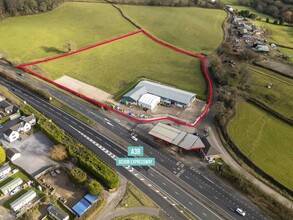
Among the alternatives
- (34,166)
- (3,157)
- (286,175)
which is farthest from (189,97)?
(3,157)

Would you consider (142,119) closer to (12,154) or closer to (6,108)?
(12,154)

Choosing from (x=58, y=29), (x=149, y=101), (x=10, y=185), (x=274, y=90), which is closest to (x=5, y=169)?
(x=10, y=185)

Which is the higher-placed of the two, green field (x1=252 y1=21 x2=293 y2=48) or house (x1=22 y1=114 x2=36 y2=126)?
green field (x1=252 y1=21 x2=293 y2=48)

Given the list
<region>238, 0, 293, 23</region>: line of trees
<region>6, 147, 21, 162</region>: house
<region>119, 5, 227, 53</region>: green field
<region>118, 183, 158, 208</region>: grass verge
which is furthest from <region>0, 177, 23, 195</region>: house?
<region>238, 0, 293, 23</region>: line of trees

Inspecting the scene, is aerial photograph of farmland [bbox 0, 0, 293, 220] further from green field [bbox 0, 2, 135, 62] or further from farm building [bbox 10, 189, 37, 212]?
green field [bbox 0, 2, 135, 62]

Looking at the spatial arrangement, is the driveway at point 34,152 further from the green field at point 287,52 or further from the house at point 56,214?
the green field at point 287,52

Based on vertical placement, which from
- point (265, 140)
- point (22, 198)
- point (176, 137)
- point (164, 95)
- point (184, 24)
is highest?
point (184, 24)
